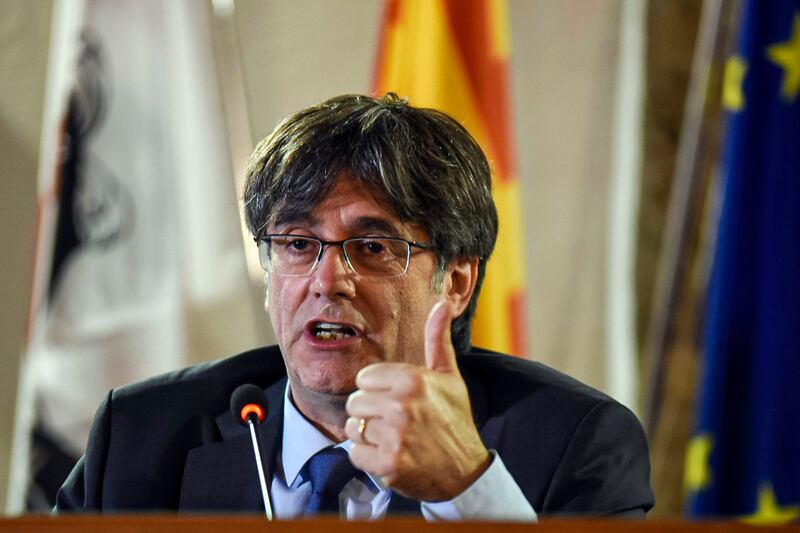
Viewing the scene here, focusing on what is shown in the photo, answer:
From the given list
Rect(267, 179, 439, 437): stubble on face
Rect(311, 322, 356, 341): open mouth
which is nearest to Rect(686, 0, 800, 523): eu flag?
Rect(267, 179, 439, 437): stubble on face

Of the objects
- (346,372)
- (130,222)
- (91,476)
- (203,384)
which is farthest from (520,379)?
(130,222)

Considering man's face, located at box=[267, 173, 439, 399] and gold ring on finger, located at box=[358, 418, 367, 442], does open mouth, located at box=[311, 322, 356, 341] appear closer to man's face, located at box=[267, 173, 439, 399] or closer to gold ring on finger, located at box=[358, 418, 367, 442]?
man's face, located at box=[267, 173, 439, 399]

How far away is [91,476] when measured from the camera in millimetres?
1782

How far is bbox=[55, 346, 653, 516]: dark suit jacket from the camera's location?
5.58 feet

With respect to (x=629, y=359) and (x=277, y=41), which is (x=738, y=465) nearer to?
(x=629, y=359)

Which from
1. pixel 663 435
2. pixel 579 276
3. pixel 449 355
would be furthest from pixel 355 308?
pixel 663 435

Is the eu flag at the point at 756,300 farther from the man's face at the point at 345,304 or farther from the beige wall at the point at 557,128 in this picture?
the man's face at the point at 345,304

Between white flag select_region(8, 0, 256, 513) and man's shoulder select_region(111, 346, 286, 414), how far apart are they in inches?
55.8

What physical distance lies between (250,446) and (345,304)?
0.30 m

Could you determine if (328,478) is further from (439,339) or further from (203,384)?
(439,339)

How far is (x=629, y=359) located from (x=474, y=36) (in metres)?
1.22

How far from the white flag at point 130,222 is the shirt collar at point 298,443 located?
1.54 meters

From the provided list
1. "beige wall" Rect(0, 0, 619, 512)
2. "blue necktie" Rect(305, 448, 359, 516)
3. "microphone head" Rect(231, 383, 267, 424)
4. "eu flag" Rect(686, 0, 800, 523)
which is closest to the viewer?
"microphone head" Rect(231, 383, 267, 424)

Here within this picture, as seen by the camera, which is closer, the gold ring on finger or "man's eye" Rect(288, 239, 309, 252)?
the gold ring on finger
